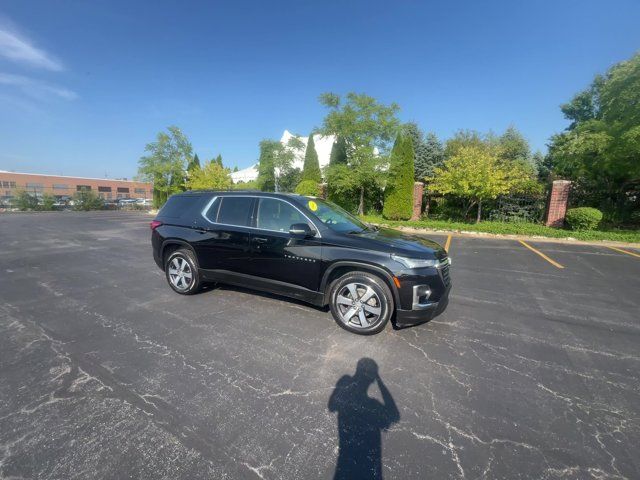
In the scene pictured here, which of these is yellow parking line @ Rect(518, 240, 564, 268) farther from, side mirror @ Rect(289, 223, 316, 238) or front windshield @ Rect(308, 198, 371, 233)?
side mirror @ Rect(289, 223, 316, 238)

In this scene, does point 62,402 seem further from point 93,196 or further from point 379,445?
point 93,196

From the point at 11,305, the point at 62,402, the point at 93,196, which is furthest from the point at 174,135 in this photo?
the point at 62,402

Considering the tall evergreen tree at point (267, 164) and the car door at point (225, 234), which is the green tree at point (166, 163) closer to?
the tall evergreen tree at point (267, 164)

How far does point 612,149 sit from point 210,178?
2861 cm

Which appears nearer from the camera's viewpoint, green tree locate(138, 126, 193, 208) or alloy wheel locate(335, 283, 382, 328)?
alloy wheel locate(335, 283, 382, 328)

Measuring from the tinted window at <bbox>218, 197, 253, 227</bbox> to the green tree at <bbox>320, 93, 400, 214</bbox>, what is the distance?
13.6 meters

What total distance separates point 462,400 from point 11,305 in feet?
20.8

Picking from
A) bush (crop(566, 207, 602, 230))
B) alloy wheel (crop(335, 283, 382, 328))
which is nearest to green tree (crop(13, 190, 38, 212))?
alloy wheel (crop(335, 283, 382, 328))

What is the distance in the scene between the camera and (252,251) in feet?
13.9

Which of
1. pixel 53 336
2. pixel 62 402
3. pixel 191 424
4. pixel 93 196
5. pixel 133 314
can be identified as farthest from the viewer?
pixel 93 196

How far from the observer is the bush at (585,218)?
43.2 feet

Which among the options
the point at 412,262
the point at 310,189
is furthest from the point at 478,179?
the point at 412,262

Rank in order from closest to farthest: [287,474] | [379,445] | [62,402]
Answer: [287,474] < [379,445] < [62,402]

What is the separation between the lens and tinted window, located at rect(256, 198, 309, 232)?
4.12m
